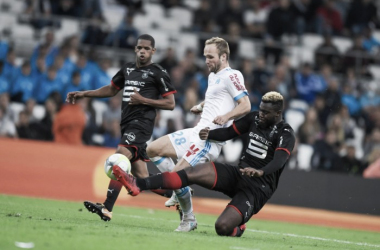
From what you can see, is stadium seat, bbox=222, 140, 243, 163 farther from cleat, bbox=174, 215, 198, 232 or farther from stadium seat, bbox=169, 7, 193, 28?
cleat, bbox=174, 215, 198, 232

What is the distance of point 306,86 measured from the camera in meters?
20.6

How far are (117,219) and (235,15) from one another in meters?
12.3

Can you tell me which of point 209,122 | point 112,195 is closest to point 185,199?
point 112,195

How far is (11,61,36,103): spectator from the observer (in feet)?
55.7

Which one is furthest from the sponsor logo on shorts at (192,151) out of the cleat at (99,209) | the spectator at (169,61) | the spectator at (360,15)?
the spectator at (360,15)

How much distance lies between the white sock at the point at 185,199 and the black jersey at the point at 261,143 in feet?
2.56

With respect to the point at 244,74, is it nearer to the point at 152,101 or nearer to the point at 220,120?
the point at 152,101

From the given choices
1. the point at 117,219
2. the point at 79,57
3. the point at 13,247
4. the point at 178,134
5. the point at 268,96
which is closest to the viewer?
the point at 13,247

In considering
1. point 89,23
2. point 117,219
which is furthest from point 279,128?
point 89,23

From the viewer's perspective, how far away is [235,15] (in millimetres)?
21688

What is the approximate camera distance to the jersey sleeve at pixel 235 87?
941 centimetres

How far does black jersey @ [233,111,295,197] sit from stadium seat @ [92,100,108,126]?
344 inches

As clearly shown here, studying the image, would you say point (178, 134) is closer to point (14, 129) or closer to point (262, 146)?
point (262, 146)

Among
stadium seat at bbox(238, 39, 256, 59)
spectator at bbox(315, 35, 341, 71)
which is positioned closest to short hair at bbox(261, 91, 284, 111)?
stadium seat at bbox(238, 39, 256, 59)
